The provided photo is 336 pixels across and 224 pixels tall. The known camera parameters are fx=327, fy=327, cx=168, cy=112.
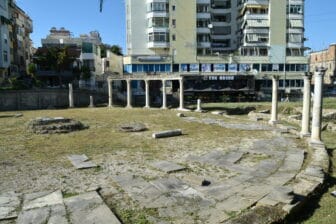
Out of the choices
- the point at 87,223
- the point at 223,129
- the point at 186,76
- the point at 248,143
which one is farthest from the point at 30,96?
the point at 87,223

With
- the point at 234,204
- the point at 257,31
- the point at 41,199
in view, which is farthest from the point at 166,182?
the point at 257,31

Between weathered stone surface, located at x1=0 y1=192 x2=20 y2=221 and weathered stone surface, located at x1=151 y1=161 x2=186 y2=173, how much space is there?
15.2 feet

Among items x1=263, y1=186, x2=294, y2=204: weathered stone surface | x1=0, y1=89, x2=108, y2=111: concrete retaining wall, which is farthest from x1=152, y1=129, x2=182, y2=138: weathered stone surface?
x1=0, y1=89, x2=108, y2=111: concrete retaining wall

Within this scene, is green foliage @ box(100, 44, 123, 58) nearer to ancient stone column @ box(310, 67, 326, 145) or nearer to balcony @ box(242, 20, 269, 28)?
balcony @ box(242, 20, 269, 28)

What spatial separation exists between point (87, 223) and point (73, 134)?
512 inches

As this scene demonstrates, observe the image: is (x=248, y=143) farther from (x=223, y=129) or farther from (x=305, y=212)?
(x=305, y=212)

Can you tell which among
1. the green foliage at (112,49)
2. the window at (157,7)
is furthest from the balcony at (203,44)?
the green foliage at (112,49)

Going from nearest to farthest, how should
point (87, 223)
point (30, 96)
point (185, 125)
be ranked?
point (87, 223)
point (185, 125)
point (30, 96)

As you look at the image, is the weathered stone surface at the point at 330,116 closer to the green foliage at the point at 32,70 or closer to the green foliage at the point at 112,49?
the green foliage at the point at 32,70

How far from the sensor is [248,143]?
16.3m

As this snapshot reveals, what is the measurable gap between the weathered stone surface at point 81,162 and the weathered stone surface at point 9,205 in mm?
3065

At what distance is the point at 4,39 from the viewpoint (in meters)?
49.4

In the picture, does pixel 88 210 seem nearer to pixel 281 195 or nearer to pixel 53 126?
pixel 281 195

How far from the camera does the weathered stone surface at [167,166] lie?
36.5 feet
